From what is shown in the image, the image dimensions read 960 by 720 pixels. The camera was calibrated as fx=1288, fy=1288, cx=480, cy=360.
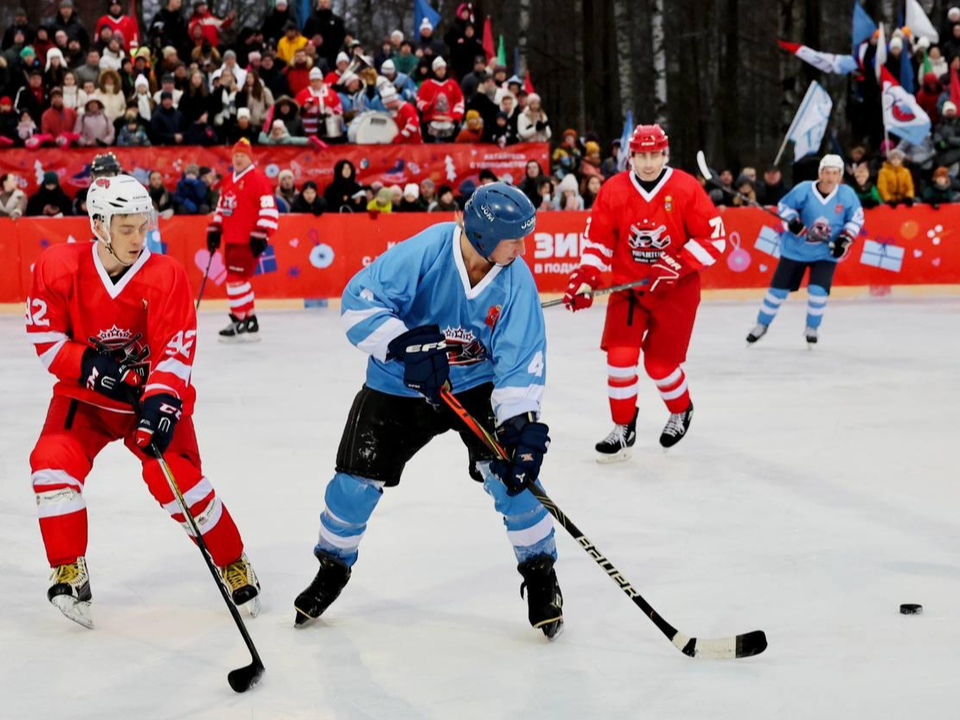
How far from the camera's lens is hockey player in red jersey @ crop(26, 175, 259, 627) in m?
3.51

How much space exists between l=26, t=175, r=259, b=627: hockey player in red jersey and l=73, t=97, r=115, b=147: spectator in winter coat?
9604 mm

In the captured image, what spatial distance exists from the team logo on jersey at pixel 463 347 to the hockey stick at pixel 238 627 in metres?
0.82

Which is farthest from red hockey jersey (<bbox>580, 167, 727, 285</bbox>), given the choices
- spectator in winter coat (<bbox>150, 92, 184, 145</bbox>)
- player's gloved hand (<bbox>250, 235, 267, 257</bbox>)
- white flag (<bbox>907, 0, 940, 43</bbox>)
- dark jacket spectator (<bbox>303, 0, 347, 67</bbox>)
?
white flag (<bbox>907, 0, 940, 43</bbox>)

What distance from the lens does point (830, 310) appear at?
457 inches

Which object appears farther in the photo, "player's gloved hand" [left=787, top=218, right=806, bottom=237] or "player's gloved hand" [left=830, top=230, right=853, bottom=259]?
"player's gloved hand" [left=787, top=218, right=806, bottom=237]

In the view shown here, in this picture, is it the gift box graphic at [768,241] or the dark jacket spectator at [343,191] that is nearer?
the gift box graphic at [768,241]

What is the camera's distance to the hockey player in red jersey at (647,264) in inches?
224

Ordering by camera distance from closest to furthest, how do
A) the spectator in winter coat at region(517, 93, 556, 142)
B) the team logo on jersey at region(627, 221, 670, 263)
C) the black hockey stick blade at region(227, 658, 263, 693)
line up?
the black hockey stick blade at region(227, 658, 263, 693)
the team logo on jersey at region(627, 221, 670, 263)
the spectator in winter coat at region(517, 93, 556, 142)

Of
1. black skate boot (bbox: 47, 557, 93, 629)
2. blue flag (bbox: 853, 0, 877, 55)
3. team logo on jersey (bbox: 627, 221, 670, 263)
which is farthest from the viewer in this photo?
blue flag (bbox: 853, 0, 877, 55)

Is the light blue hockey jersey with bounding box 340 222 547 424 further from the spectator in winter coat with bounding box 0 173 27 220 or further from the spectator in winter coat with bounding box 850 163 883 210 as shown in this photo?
the spectator in winter coat with bounding box 850 163 883 210

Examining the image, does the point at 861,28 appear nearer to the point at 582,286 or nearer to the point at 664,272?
the point at 664,272

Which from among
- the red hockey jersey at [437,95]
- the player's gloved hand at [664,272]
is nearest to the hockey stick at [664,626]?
the player's gloved hand at [664,272]

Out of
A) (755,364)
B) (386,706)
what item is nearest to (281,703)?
(386,706)

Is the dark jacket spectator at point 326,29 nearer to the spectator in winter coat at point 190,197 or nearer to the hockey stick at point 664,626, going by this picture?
the spectator in winter coat at point 190,197
